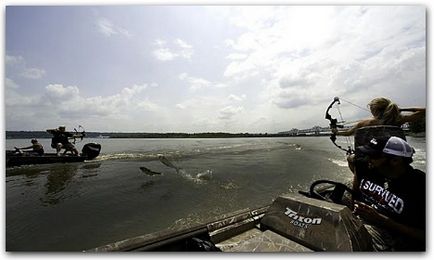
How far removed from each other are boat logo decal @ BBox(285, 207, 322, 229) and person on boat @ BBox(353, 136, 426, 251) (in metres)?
0.61

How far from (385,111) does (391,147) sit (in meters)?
1.04

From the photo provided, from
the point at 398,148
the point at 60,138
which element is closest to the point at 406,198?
the point at 398,148

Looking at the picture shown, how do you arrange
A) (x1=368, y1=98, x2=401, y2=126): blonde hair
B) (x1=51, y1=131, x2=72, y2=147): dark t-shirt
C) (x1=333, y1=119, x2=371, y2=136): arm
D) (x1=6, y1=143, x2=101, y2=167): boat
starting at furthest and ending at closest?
(x1=51, y1=131, x2=72, y2=147): dark t-shirt < (x1=6, y1=143, x2=101, y2=167): boat < (x1=333, y1=119, x2=371, y2=136): arm < (x1=368, y1=98, x2=401, y2=126): blonde hair

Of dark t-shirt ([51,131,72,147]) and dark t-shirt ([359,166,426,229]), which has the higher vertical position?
dark t-shirt ([51,131,72,147])

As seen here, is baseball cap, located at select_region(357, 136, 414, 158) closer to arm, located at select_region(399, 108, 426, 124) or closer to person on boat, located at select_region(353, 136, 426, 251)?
person on boat, located at select_region(353, 136, 426, 251)

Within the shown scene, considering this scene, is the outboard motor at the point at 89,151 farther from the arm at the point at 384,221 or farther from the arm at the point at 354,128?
the arm at the point at 384,221

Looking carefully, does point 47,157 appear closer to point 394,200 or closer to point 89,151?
point 89,151

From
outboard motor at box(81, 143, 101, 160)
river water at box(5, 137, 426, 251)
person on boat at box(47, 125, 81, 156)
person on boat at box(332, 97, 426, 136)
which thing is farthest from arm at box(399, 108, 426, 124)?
person on boat at box(47, 125, 81, 156)

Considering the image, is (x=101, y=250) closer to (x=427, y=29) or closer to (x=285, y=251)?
(x=285, y=251)

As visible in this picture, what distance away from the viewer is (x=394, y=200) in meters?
2.36

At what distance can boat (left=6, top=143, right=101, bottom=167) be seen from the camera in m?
11.0

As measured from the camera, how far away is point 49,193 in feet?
22.7

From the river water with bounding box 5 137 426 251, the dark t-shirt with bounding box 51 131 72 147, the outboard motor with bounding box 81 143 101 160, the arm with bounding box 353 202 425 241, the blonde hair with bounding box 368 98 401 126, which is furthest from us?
the dark t-shirt with bounding box 51 131 72 147

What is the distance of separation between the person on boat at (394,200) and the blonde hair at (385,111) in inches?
30.2
